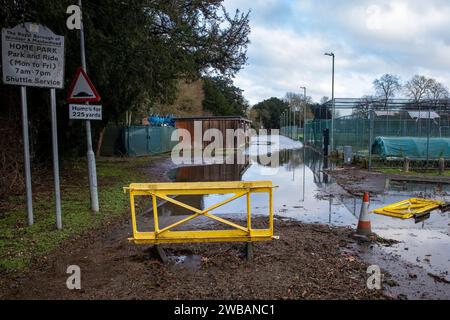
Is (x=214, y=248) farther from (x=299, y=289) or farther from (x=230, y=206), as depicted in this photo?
(x=230, y=206)

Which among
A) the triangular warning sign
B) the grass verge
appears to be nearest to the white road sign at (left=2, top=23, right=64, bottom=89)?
the triangular warning sign

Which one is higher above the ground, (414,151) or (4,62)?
(4,62)

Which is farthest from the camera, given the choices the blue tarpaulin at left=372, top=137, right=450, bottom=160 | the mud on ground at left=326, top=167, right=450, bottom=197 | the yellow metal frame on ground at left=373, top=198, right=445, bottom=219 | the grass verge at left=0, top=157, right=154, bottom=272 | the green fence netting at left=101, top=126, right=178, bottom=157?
the green fence netting at left=101, top=126, right=178, bottom=157

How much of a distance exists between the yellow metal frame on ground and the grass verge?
18.7 feet

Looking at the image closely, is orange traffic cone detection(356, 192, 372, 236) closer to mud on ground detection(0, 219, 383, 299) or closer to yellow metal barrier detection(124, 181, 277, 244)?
mud on ground detection(0, 219, 383, 299)

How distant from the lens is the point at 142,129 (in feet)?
82.2

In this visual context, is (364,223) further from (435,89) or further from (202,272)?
(435,89)

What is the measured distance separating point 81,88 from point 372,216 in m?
6.50

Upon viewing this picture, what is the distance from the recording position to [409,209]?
8.73 meters

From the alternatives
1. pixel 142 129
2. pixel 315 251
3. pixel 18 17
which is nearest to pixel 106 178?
pixel 18 17

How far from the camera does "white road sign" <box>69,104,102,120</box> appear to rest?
7875mm

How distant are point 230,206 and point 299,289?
515cm

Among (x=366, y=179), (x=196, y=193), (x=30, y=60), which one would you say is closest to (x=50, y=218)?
(x=30, y=60)
